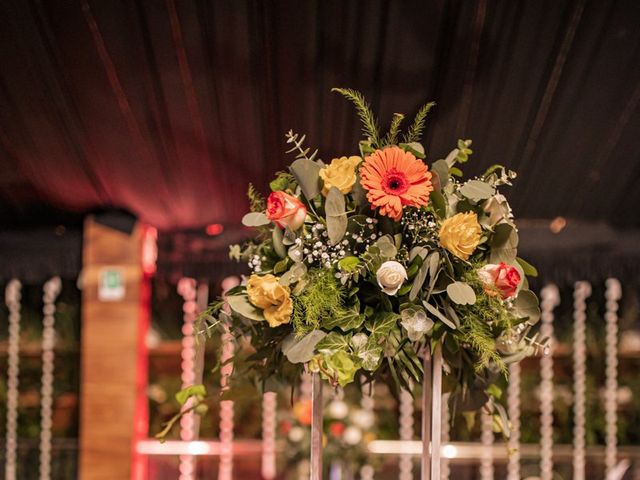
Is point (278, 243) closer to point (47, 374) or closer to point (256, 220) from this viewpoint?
point (256, 220)

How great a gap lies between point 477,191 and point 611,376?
2899 mm

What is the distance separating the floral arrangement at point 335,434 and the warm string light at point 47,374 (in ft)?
4.37

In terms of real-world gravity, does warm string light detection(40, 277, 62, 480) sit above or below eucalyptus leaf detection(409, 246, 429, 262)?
below

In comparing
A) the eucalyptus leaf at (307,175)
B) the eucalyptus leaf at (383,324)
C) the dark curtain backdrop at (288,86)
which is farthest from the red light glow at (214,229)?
the eucalyptus leaf at (383,324)

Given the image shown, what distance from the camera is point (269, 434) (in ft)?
13.3

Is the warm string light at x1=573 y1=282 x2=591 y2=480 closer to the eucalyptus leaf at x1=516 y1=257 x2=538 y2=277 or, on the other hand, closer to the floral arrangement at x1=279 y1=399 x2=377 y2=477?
the floral arrangement at x1=279 y1=399 x2=377 y2=477

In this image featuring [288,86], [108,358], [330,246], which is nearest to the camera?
[330,246]

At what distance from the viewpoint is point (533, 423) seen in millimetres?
4133

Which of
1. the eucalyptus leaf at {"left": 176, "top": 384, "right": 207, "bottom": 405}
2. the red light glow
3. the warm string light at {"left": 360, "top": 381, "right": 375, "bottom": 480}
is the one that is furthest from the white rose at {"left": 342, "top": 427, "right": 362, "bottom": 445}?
the eucalyptus leaf at {"left": 176, "top": 384, "right": 207, "bottom": 405}

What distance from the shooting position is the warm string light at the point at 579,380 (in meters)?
4.00

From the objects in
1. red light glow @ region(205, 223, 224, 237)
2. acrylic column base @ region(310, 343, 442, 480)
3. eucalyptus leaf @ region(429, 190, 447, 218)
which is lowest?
acrylic column base @ region(310, 343, 442, 480)

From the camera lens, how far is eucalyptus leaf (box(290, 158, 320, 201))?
1559 millimetres

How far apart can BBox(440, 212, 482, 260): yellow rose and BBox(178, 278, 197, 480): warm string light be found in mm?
2705

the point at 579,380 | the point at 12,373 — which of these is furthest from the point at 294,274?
the point at 12,373
